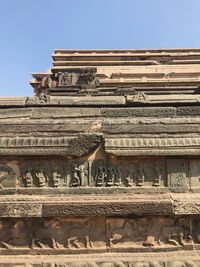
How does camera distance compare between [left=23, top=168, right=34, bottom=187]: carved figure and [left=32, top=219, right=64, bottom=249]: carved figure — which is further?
[left=23, top=168, right=34, bottom=187]: carved figure

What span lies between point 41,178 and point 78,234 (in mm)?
711

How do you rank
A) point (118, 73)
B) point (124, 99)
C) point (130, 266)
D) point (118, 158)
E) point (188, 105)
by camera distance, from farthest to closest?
point (118, 73)
point (124, 99)
point (188, 105)
point (118, 158)
point (130, 266)

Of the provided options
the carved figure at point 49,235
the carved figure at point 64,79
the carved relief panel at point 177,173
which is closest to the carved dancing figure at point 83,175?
the carved figure at point 49,235

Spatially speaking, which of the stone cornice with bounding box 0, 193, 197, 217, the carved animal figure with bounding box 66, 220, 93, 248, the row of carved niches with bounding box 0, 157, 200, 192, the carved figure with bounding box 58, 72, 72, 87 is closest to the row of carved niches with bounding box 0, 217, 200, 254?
the carved animal figure with bounding box 66, 220, 93, 248

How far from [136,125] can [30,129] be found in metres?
1.20

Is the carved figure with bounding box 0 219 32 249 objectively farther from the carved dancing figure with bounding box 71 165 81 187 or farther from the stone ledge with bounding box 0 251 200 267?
the carved dancing figure with bounding box 71 165 81 187

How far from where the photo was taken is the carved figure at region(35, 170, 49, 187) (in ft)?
12.6

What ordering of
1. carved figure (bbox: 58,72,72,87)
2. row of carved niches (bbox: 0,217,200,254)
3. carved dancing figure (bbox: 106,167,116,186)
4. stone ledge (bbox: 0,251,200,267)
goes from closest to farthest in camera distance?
stone ledge (bbox: 0,251,200,267) < row of carved niches (bbox: 0,217,200,254) < carved dancing figure (bbox: 106,167,116,186) < carved figure (bbox: 58,72,72,87)

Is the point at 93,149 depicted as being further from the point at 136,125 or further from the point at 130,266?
the point at 130,266

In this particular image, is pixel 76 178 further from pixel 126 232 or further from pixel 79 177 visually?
pixel 126 232

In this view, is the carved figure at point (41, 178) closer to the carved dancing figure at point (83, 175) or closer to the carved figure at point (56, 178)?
the carved figure at point (56, 178)

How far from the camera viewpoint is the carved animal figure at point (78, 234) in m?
3.71

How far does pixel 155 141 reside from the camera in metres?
3.91

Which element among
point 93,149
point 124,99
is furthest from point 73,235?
point 124,99
